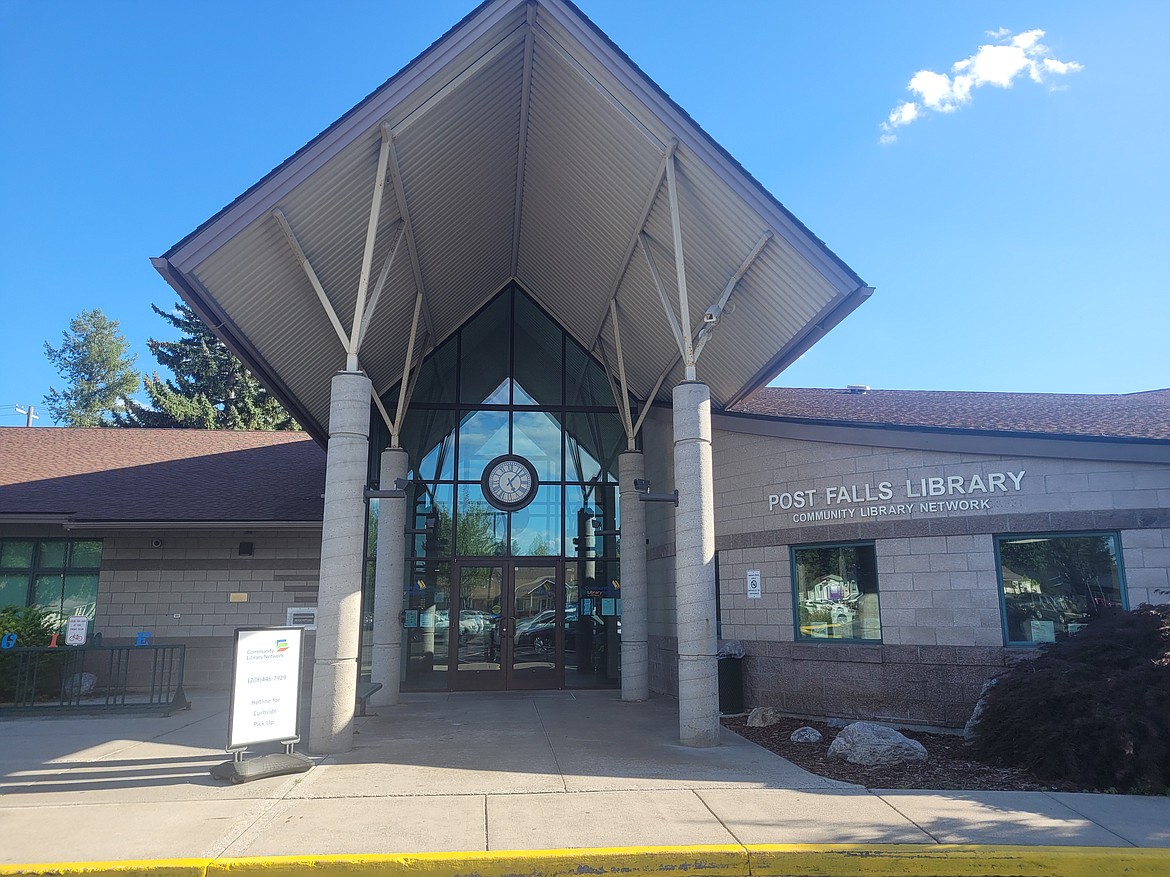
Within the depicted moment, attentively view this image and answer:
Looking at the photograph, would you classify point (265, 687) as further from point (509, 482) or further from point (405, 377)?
point (509, 482)

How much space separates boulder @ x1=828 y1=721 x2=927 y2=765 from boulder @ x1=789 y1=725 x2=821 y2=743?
3.43ft

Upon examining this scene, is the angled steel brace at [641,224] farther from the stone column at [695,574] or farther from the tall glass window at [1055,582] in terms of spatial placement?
the tall glass window at [1055,582]

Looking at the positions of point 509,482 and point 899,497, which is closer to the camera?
point 899,497

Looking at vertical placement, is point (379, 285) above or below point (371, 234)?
below

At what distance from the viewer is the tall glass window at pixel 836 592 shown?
1177 cm

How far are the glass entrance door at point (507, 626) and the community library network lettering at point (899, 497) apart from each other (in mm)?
5593

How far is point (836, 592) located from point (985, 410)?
4.58 meters

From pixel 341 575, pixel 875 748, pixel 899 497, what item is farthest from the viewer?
pixel 899 497

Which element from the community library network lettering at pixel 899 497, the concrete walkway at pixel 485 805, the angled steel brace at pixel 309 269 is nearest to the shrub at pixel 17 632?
the concrete walkway at pixel 485 805

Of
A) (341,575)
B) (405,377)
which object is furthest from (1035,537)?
(405,377)

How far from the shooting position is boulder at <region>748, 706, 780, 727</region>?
38.7 ft

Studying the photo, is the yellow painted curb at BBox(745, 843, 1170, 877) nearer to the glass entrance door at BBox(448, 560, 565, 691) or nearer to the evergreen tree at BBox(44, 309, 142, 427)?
the glass entrance door at BBox(448, 560, 565, 691)

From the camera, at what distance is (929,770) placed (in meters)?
8.55

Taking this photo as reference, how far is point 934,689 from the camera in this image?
10.8 metres
